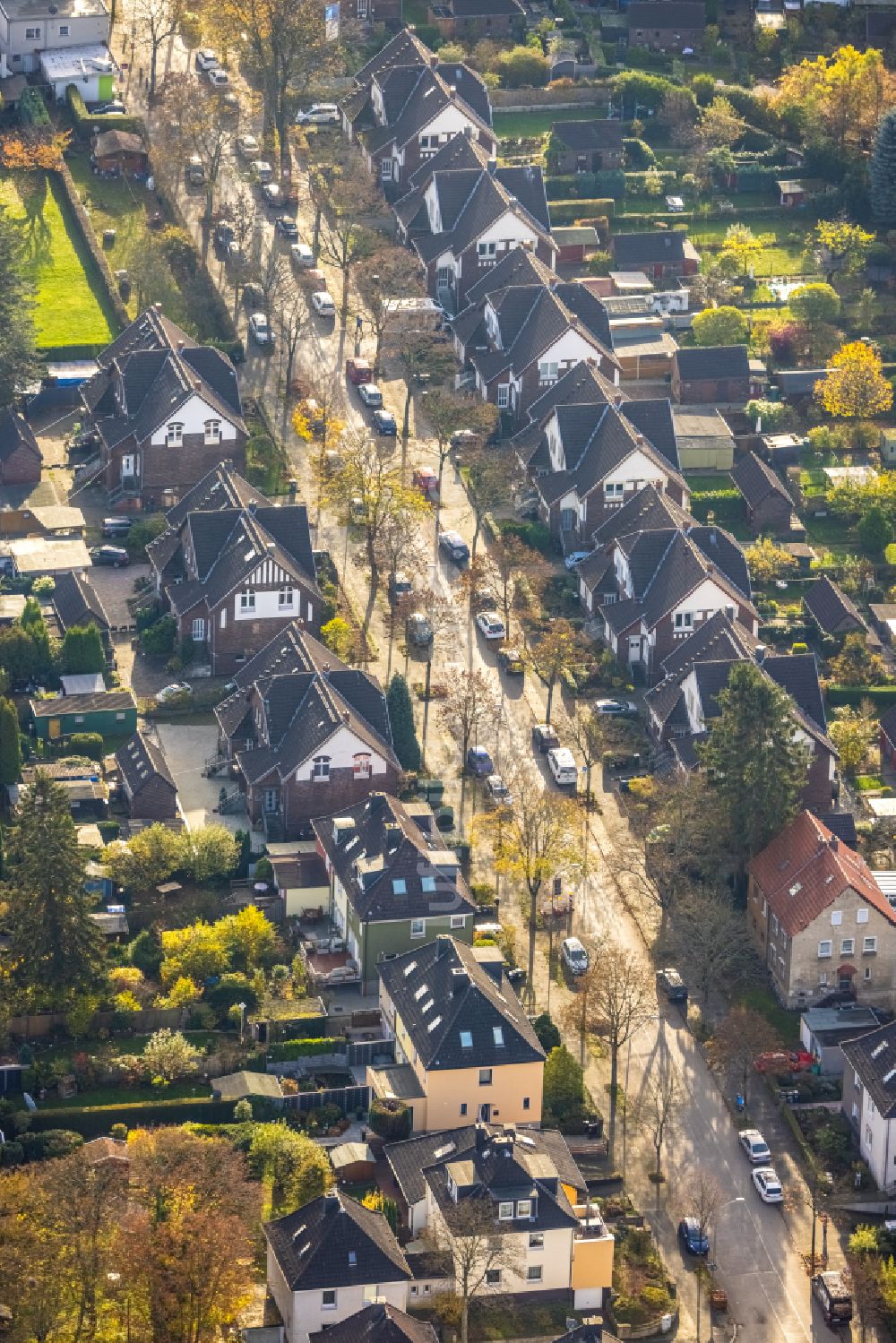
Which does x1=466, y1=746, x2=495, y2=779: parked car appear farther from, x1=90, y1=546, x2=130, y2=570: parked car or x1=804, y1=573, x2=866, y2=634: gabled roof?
x1=90, y1=546, x2=130, y2=570: parked car

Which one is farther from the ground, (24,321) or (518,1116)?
(24,321)

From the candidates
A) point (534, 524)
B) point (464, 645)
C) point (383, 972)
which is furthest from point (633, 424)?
point (383, 972)

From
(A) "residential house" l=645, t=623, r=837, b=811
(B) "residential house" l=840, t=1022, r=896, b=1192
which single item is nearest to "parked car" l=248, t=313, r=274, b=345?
(A) "residential house" l=645, t=623, r=837, b=811

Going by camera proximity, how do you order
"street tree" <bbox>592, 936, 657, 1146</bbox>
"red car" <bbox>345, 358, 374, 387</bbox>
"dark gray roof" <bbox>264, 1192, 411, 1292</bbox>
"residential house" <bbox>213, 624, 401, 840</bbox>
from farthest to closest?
"red car" <bbox>345, 358, 374, 387</bbox>, "residential house" <bbox>213, 624, 401, 840</bbox>, "street tree" <bbox>592, 936, 657, 1146</bbox>, "dark gray roof" <bbox>264, 1192, 411, 1292</bbox>

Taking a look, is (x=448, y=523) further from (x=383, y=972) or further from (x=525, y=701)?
(x=383, y=972)

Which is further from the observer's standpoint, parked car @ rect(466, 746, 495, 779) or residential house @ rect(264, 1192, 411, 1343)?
parked car @ rect(466, 746, 495, 779)

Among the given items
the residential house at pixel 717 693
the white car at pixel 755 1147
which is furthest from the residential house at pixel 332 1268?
the residential house at pixel 717 693
